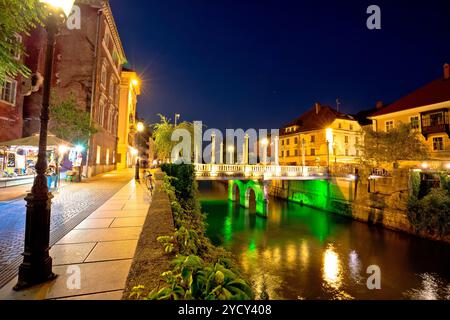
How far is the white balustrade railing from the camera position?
79.9ft

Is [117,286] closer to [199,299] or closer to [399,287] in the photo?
[199,299]

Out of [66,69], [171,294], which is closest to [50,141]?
[66,69]

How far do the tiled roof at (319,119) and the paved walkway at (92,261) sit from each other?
44180 mm

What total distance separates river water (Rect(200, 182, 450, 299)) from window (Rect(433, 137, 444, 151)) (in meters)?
13.4

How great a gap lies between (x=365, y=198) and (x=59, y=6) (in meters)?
29.4

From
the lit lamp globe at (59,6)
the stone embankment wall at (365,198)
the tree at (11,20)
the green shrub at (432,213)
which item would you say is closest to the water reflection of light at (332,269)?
the green shrub at (432,213)

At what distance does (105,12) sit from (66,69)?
23.9 ft

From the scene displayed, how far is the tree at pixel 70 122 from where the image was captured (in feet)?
52.8

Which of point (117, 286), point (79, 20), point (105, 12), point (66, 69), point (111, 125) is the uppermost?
point (105, 12)

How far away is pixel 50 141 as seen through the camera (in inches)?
531

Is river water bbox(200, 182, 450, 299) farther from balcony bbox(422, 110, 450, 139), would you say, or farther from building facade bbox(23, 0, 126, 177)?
building facade bbox(23, 0, 126, 177)

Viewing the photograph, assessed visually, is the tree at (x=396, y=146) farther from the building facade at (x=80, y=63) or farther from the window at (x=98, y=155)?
the window at (x=98, y=155)

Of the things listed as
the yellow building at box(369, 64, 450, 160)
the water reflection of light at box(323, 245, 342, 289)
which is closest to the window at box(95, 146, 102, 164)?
the water reflection of light at box(323, 245, 342, 289)

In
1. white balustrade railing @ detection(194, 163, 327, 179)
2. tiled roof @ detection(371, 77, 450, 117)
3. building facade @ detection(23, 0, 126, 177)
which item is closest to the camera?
building facade @ detection(23, 0, 126, 177)
